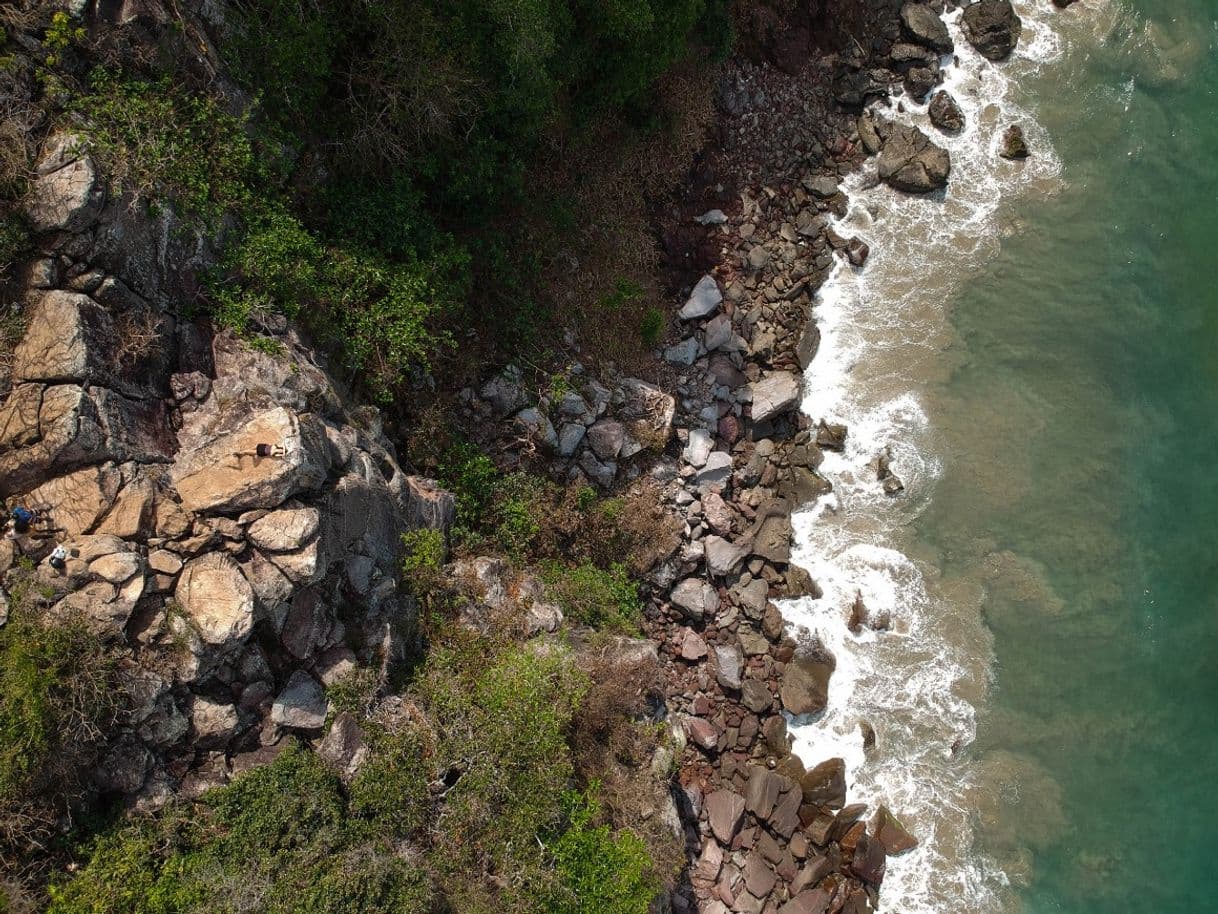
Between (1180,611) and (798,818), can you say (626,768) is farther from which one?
(1180,611)

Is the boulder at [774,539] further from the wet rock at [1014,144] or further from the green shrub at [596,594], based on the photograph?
the wet rock at [1014,144]

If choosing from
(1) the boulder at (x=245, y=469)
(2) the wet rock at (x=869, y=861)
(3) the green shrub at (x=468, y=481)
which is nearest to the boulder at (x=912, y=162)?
(3) the green shrub at (x=468, y=481)

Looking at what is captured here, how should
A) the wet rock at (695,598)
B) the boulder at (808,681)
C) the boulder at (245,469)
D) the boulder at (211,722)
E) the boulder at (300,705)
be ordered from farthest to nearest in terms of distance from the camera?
1. the wet rock at (695,598)
2. the boulder at (808,681)
3. the boulder at (300,705)
4. the boulder at (245,469)
5. the boulder at (211,722)

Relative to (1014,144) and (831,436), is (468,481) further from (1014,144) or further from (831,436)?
(1014,144)

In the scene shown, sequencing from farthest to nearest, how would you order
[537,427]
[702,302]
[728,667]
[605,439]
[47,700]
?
1. [702,302]
2. [728,667]
3. [605,439]
4. [537,427]
5. [47,700]

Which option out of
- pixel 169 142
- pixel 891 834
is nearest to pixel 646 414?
pixel 169 142

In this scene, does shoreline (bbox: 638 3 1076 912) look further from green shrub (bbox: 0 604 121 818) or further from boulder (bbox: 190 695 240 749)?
green shrub (bbox: 0 604 121 818)
